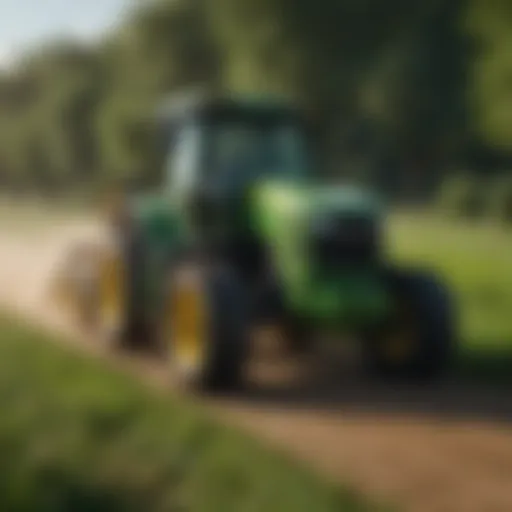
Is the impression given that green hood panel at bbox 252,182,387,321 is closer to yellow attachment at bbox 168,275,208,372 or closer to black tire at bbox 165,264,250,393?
black tire at bbox 165,264,250,393

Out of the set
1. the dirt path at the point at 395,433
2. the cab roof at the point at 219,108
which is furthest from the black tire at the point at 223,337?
the cab roof at the point at 219,108

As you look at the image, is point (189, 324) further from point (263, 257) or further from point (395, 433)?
point (395, 433)

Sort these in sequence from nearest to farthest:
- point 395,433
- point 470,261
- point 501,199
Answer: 1. point 395,433
2. point 470,261
3. point 501,199

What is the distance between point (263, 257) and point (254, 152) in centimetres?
42

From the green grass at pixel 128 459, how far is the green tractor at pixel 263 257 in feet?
1.30

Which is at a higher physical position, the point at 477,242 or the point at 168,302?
the point at 477,242

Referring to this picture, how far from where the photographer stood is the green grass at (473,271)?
5.05 metres

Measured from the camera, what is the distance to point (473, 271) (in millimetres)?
7734

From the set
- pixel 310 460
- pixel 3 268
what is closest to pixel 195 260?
pixel 310 460

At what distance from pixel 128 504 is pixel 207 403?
114cm

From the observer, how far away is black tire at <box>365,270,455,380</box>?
462 centimetres

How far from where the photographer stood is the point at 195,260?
15.3ft

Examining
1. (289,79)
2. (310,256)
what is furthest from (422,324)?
(289,79)

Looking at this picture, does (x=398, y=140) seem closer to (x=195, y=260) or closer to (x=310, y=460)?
(x=195, y=260)
